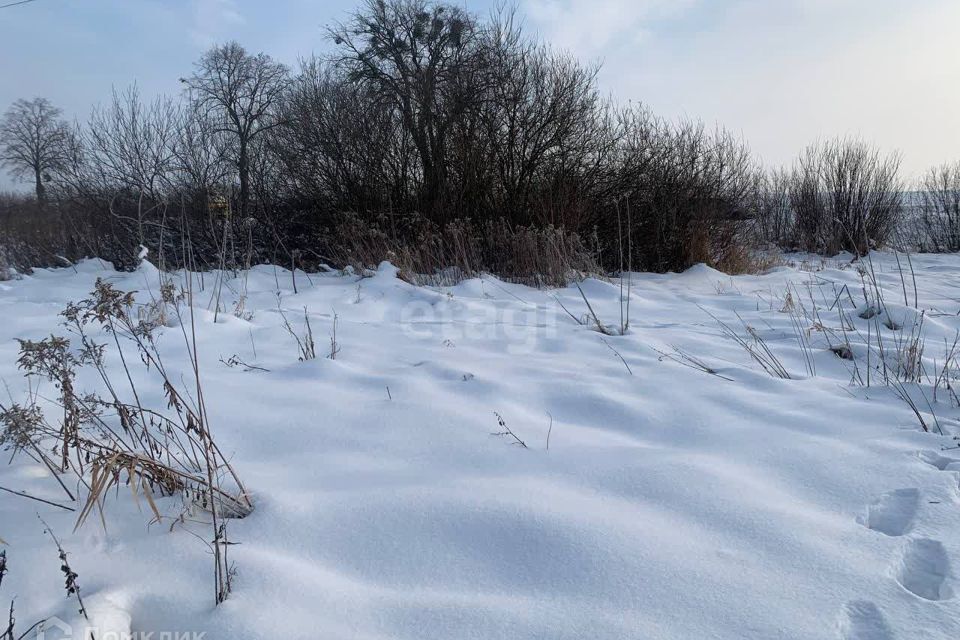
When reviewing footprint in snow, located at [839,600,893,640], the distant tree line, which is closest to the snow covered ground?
footprint in snow, located at [839,600,893,640]

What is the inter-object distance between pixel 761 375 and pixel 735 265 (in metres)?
6.05

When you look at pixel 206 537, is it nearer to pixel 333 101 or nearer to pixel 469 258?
pixel 469 258

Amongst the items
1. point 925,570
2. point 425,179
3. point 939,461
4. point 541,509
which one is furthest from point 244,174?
point 925,570

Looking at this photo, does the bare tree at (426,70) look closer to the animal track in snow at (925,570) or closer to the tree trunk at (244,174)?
the tree trunk at (244,174)

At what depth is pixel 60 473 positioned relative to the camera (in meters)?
1.54

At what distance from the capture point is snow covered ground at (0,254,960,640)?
3.44 ft

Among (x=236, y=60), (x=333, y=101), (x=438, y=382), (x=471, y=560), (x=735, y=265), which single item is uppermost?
(x=236, y=60)

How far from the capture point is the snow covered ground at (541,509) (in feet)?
3.44

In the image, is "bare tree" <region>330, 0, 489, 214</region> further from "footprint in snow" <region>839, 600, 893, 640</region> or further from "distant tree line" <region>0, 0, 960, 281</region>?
"footprint in snow" <region>839, 600, 893, 640</region>

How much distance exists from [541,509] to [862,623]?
2.18 feet

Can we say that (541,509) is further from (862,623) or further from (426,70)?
(426,70)

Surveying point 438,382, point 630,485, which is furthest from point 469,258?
point 630,485

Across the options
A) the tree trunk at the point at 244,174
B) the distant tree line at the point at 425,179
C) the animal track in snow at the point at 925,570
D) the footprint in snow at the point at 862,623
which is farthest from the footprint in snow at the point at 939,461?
the tree trunk at the point at 244,174

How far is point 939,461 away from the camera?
1.58m
